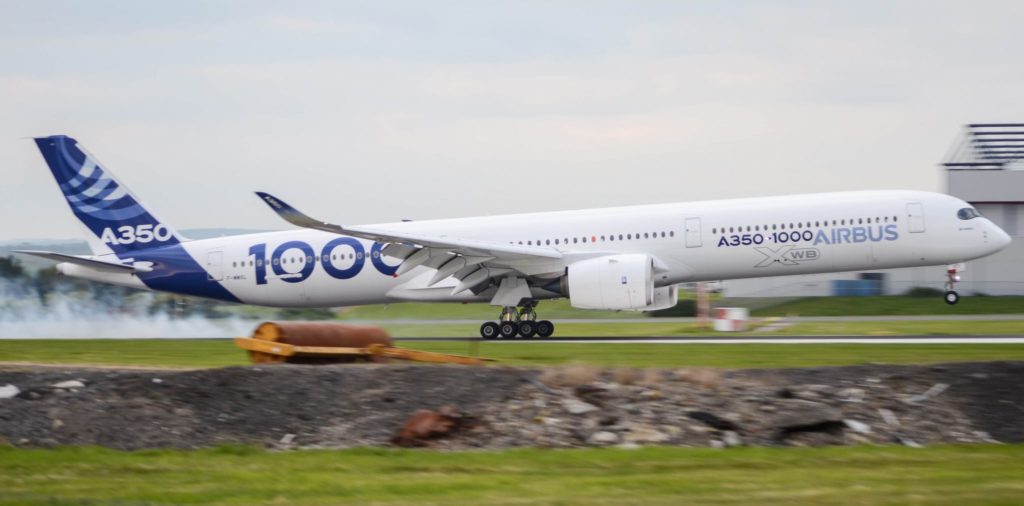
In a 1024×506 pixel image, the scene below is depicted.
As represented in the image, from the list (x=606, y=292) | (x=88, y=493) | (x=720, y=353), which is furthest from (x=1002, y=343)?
(x=88, y=493)

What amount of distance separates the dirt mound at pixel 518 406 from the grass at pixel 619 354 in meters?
3.86

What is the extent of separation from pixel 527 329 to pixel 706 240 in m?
5.54

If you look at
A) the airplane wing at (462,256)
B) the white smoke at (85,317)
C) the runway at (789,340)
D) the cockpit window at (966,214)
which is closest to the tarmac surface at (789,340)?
the runway at (789,340)

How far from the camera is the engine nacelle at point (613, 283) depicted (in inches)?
1309

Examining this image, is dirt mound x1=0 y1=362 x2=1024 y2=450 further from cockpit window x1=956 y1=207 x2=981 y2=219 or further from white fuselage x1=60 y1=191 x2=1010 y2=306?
cockpit window x1=956 y1=207 x2=981 y2=219

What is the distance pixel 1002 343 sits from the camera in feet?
92.4

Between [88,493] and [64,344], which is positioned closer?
[88,493]

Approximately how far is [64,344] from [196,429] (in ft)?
58.4

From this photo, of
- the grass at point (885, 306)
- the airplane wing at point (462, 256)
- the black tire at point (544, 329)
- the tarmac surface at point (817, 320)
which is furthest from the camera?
the grass at point (885, 306)

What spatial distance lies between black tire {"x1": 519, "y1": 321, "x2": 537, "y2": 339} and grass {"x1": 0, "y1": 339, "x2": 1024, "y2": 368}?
201 cm

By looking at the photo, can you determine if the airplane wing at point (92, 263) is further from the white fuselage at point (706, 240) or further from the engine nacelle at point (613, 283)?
the engine nacelle at point (613, 283)

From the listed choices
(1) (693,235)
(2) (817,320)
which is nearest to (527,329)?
(1) (693,235)

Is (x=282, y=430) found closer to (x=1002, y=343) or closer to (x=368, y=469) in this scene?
(x=368, y=469)

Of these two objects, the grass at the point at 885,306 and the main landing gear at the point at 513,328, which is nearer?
the main landing gear at the point at 513,328
